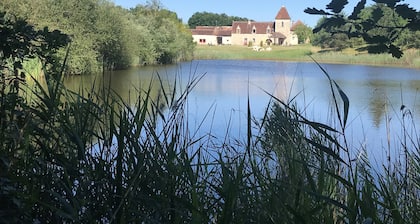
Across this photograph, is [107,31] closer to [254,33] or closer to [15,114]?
[15,114]

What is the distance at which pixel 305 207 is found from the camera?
1.37m

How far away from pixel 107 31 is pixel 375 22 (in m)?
16.9

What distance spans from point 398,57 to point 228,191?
628mm

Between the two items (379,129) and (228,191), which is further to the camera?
(379,129)

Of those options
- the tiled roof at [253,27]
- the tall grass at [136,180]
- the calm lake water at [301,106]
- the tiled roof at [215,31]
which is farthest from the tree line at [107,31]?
the tiled roof at [215,31]

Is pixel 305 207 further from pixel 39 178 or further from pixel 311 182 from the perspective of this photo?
pixel 39 178

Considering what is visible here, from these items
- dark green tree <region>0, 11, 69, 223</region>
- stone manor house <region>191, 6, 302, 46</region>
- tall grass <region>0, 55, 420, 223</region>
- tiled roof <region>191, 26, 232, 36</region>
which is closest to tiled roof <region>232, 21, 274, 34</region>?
stone manor house <region>191, 6, 302, 46</region>

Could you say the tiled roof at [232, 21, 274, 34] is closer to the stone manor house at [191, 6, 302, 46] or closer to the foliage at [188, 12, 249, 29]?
the stone manor house at [191, 6, 302, 46]

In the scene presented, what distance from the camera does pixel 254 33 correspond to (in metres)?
58.1

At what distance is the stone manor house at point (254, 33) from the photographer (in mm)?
55594

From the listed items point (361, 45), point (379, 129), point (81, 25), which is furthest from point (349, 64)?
point (361, 45)

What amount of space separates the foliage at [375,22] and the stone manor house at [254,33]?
5379 cm

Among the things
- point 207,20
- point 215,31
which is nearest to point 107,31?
point 215,31

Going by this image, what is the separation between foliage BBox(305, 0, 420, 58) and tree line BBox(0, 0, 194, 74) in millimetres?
7582
